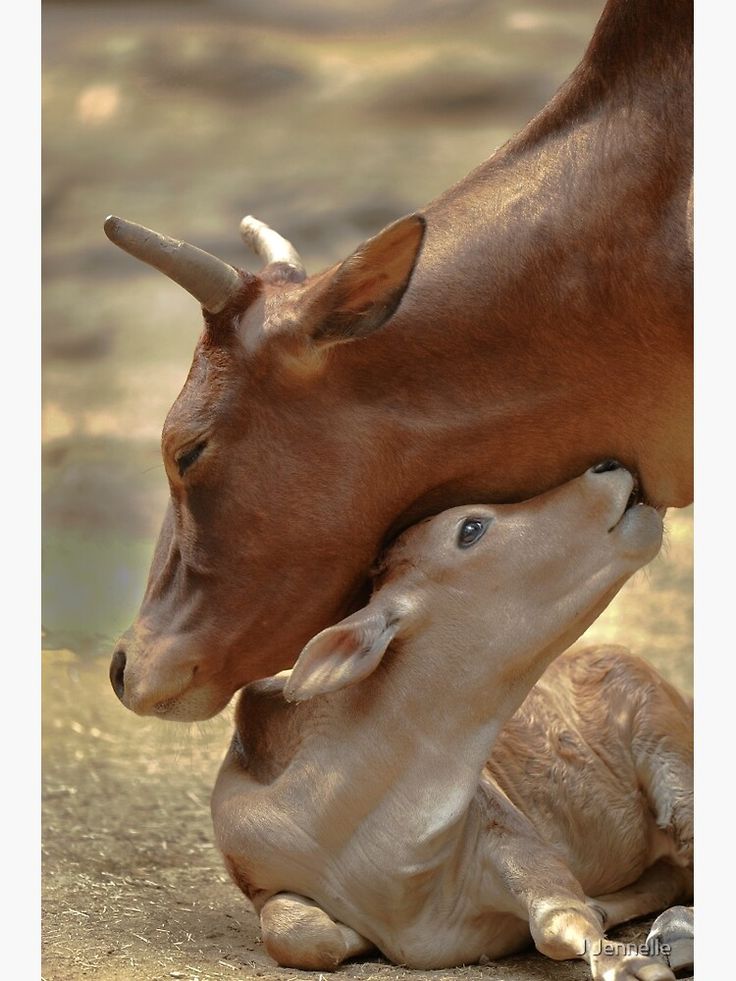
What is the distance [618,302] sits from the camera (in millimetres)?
3006

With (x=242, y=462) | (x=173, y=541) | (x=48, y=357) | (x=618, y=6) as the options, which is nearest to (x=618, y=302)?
(x=618, y=6)

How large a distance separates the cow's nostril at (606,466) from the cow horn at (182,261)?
80 cm

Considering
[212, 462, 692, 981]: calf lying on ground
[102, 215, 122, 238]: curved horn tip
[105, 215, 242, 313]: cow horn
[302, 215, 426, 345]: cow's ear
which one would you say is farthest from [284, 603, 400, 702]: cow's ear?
[102, 215, 122, 238]: curved horn tip

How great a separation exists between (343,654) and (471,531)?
372mm

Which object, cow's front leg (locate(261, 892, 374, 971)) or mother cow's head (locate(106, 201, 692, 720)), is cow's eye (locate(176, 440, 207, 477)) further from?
cow's front leg (locate(261, 892, 374, 971))

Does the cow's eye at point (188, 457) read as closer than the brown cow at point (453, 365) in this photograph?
No

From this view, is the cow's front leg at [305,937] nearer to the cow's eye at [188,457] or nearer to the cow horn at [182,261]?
the cow's eye at [188,457]

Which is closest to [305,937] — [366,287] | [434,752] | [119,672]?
[434,752]

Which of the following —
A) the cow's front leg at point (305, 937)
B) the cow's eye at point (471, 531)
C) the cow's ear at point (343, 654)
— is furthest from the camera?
the cow's eye at point (471, 531)

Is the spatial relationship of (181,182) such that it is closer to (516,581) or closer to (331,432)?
(331,432)

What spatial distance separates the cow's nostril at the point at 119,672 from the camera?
327cm

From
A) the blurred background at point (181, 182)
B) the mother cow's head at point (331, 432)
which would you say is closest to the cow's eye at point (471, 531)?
the mother cow's head at point (331, 432)

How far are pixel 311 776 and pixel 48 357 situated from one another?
3364mm

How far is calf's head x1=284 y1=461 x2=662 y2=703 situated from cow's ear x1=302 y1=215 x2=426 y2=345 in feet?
1.43
